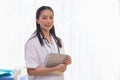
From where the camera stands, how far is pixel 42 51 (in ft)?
4.69

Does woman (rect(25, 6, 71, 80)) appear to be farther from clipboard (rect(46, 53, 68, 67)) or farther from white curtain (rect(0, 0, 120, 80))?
white curtain (rect(0, 0, 120, 80))

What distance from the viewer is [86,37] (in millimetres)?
2945

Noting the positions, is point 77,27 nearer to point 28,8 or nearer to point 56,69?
point 28,8

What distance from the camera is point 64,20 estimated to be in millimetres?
2936

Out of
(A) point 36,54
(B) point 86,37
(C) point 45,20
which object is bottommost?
(B) point 86,37

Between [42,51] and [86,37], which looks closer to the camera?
[42,51]

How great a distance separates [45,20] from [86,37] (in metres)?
1.52

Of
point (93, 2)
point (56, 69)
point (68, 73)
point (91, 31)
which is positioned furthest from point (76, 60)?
point (56, 69)

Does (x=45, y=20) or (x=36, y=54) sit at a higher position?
(x=45, y=20)

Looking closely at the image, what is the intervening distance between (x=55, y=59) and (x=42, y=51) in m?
0.08

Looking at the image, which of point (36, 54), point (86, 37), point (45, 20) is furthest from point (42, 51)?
point (86, 37)

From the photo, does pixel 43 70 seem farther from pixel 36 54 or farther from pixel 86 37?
pixel 86 37

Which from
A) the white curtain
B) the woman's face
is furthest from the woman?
the white curtain

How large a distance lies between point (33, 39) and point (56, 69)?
20cm
